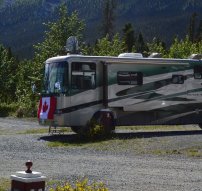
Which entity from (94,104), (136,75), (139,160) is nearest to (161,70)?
(136,75)

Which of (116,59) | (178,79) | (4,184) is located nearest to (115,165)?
(4,184)

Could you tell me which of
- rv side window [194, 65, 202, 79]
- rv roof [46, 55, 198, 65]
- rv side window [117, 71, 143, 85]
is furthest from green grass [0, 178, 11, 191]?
rv side window [194, 65, 202, 79]

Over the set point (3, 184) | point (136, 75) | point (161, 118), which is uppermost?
point (136, 75)

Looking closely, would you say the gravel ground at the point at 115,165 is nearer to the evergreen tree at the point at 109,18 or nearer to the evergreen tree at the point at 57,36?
the evergreen tree at the point at 57,36

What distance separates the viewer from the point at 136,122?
73.5 ft

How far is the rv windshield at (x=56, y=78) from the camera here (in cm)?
2098

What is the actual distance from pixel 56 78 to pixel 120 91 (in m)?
2.55

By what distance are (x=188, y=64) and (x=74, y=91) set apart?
18.0ft

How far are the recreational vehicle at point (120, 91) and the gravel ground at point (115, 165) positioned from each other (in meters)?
2.74

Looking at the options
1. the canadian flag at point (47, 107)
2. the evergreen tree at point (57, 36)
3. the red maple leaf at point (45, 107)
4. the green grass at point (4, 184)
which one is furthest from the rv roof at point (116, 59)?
the evergreen tree at point (57, 36)

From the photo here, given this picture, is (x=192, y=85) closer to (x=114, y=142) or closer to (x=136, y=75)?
(x=136, y=75)

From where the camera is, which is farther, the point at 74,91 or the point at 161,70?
the point at 161,70

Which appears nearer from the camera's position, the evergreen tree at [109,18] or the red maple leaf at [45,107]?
the red maple leaf at [45,107]

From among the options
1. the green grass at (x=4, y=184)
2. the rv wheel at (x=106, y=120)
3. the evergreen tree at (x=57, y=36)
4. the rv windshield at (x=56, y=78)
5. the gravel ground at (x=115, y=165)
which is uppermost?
the evergreen tree at (x=57, y=36)
